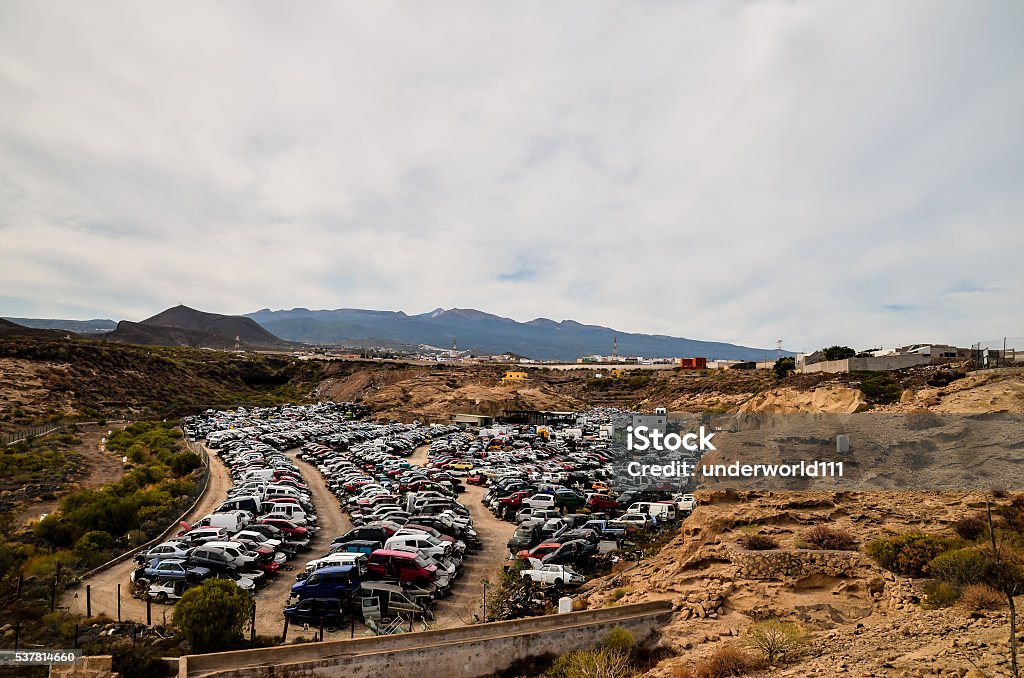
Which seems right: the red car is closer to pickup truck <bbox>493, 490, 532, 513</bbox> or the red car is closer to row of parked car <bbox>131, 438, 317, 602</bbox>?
row of parked car <bbox>131, 438, 317, 602</bbox>

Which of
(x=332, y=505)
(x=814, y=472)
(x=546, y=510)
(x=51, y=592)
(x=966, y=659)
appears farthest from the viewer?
(x=332, y=505)

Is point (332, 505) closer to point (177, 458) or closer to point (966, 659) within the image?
point (177, 458)

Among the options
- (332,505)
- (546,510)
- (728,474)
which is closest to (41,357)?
(332,505)

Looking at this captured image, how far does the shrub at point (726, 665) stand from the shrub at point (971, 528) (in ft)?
29.3

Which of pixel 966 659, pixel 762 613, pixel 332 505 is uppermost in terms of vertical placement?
pixel 966 659

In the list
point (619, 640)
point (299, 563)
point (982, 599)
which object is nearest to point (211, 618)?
point (299, 563)

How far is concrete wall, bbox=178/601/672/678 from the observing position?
37.2 ft

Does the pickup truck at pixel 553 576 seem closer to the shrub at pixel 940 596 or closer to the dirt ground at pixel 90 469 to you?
the shrub at pixel 940 596

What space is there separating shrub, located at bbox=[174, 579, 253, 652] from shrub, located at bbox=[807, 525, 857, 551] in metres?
16.7

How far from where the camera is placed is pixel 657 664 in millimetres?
13094

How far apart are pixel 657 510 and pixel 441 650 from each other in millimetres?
15472

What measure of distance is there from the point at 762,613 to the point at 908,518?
7.74 meters

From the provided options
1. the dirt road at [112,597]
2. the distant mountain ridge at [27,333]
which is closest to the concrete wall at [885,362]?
the dirt road at [112,597]

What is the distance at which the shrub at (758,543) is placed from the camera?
1651 centimetres
